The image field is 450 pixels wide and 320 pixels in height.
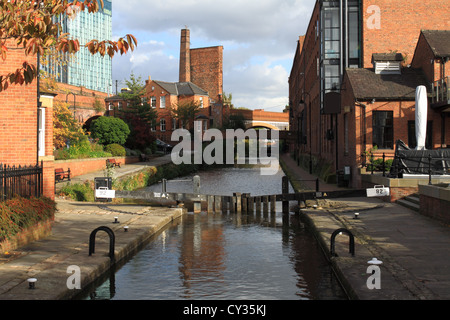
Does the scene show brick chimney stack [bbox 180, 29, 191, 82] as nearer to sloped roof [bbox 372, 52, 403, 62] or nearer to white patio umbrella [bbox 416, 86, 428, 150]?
sloped roof [bbox 372, 52, 403, 62]

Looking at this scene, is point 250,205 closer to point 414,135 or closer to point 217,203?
point 217,203

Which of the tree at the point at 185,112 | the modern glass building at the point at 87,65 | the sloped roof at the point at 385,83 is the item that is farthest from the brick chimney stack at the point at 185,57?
the modern glass building at the point at 87,65

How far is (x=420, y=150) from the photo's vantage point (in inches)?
730

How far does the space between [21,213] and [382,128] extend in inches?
685

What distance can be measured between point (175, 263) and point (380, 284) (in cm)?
480

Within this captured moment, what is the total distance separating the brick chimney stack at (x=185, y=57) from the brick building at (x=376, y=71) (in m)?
52.9

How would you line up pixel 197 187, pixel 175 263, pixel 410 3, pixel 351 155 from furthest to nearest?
1. pixel 410 3
2. pixel 351 155
3. pixel 197 187
4. pixel 175 263

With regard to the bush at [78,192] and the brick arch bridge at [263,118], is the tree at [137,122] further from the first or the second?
the brick arch bridge at [263,118]

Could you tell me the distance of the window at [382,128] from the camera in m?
23.2

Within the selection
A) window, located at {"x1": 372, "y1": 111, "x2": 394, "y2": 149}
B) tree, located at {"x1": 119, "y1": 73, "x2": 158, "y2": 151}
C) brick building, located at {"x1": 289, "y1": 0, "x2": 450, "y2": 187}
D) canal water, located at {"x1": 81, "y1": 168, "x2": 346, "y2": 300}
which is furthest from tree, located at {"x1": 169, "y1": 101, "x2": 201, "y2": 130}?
canal water, located at {"x1": 81, "y1": 168, "x2": 346, "y2": 300}

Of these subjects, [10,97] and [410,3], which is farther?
[410,3]

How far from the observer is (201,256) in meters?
11.7
